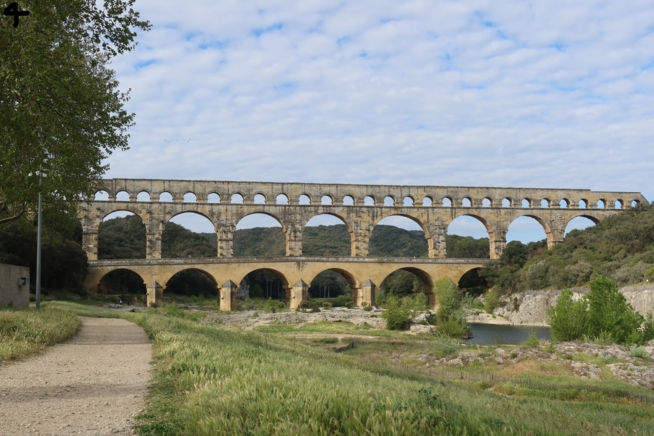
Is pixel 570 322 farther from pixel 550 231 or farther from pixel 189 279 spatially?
pixel 189 279

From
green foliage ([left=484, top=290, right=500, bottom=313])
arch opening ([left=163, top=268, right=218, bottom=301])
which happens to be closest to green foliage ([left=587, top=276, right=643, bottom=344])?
green foliage ([left=484, top=290, right=500, bottom=313])

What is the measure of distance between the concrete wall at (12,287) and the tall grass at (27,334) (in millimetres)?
4554

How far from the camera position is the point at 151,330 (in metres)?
13.0

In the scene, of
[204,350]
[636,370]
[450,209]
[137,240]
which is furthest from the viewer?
[137,240]

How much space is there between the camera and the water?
2782 cm

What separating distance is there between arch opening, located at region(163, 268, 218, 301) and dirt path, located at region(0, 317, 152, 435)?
139 feet

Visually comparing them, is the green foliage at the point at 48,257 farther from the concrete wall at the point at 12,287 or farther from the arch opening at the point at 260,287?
the arch opening at the point at 260,287

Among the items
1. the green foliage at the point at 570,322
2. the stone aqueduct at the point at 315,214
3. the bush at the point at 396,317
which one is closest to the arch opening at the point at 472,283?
the stone aqueduct at the point at 315,214

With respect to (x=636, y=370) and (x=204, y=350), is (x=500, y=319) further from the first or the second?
(x=204, y=350)

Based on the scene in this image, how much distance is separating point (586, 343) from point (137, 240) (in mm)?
45302

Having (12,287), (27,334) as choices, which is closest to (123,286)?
(12,287)

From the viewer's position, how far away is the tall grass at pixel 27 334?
27.2 ft

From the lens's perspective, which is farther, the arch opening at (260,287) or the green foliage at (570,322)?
the arch opening at (260,287)

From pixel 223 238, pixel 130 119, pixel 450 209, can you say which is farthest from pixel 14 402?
pixel 450 209
